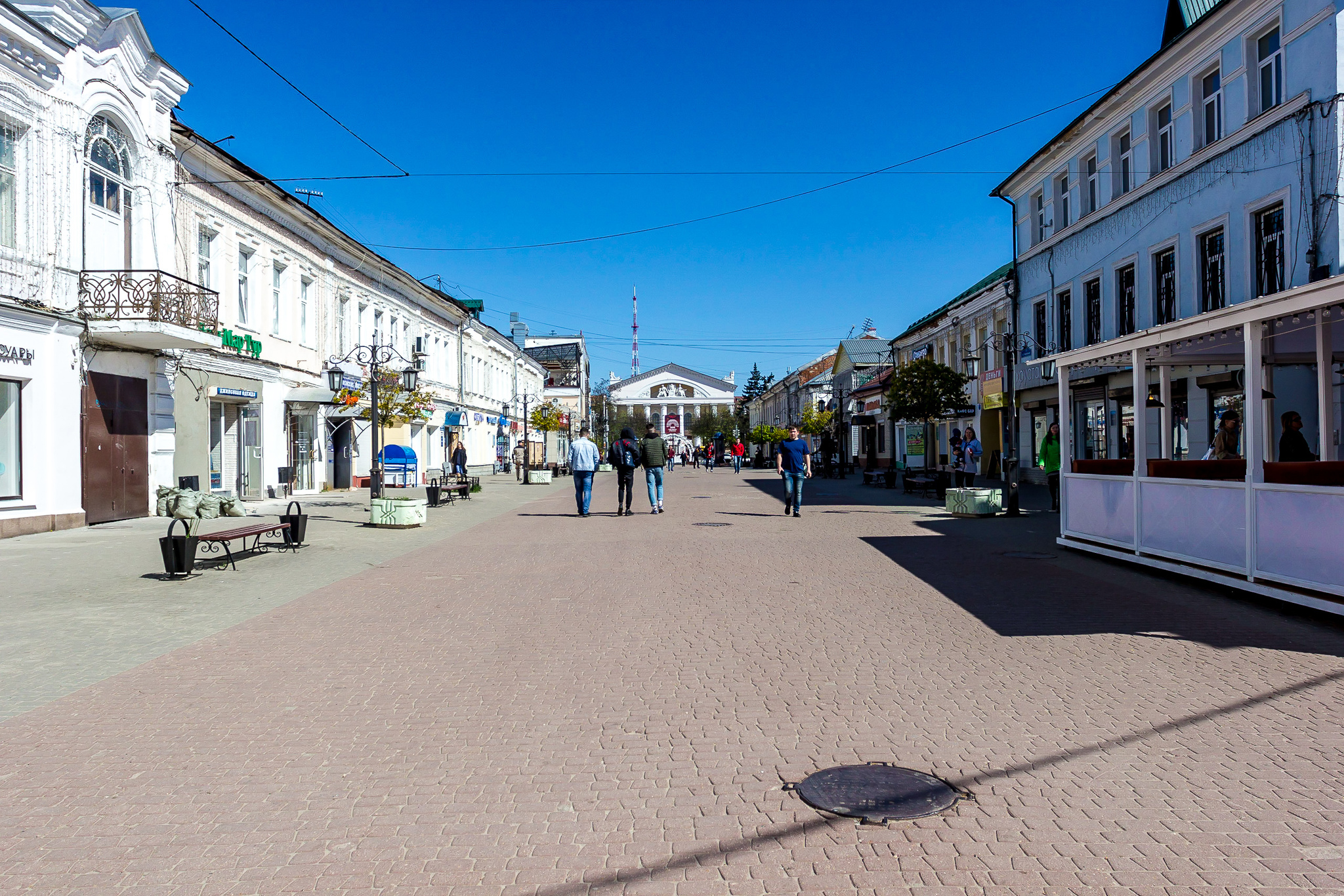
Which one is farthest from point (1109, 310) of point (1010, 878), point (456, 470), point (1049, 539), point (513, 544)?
point (1010, 878)

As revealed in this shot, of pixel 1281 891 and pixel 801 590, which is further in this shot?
pixel 801 590

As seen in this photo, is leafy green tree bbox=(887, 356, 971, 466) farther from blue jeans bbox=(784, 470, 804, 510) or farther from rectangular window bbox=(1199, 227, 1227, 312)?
blue jeans bbox=(784, 470, 804, 510)

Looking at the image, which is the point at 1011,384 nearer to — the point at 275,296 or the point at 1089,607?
the point at 1089,607

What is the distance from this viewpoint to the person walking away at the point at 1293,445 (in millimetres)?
9406

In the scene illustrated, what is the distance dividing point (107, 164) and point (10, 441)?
18.1ft

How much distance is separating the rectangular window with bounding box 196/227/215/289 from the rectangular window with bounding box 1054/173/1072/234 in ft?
73.8

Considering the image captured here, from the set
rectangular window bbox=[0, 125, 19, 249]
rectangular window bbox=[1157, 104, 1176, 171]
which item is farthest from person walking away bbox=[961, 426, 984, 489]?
rectangular window bbox=[0, 125, 19, 249]

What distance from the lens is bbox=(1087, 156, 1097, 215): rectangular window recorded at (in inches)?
977

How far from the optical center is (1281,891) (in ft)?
9.89

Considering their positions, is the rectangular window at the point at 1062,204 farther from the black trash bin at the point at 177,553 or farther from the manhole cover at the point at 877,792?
the manhole cover at the point at 877,792

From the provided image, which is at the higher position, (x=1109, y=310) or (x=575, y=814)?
(x=1109, y=310)

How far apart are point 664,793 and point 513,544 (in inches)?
405

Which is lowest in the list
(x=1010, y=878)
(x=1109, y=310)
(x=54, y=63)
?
(x=1010, y=878)

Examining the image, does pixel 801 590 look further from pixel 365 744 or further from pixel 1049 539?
pixel 1049 539
